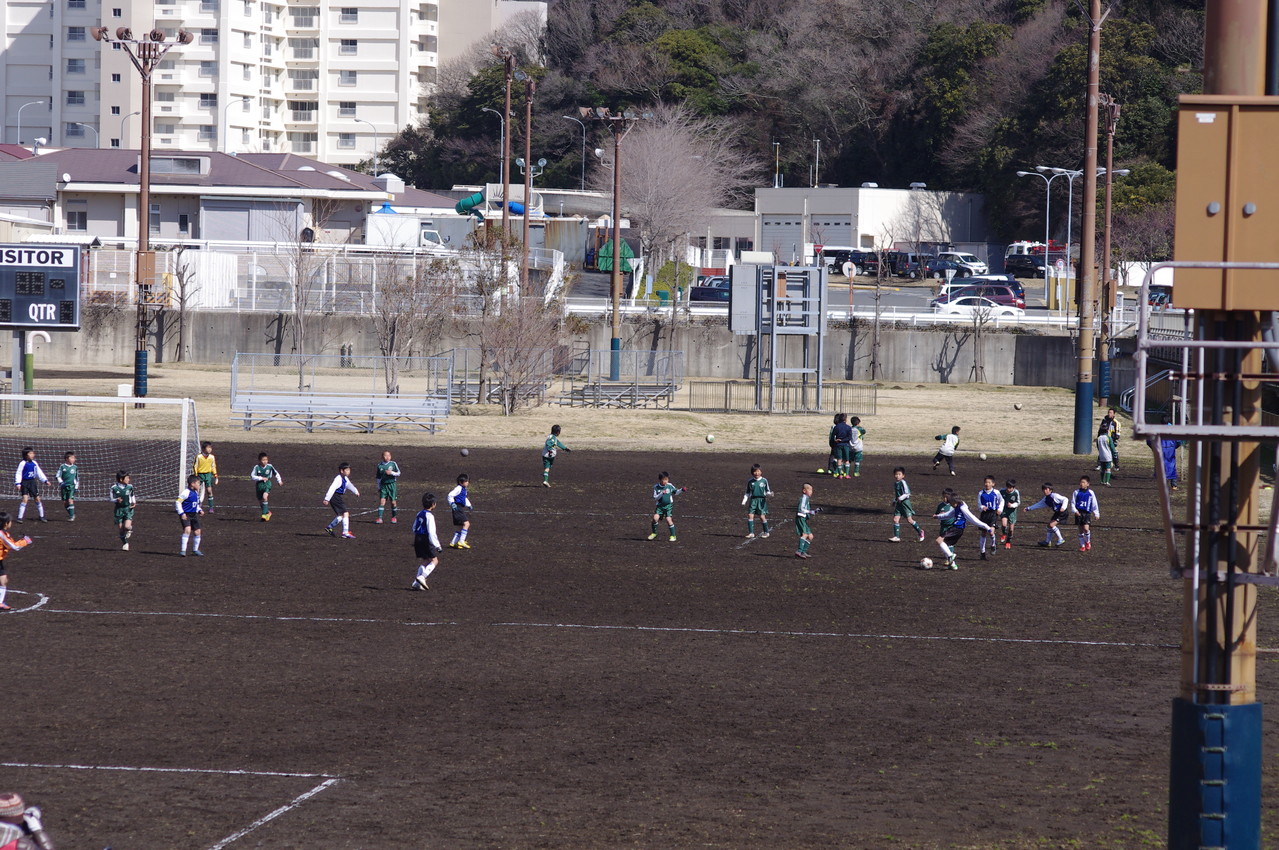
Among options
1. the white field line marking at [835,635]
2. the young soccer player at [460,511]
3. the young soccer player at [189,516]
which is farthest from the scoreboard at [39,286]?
the white field line marking at [835,635]

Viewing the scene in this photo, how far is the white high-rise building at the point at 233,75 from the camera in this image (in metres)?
95.6

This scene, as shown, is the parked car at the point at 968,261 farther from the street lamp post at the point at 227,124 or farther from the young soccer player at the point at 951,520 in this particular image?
the young soccer player at the point at 951,520

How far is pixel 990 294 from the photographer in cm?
6266

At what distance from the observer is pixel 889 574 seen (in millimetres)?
18984

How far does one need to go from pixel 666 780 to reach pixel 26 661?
7.12m

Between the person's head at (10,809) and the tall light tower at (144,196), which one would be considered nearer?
the person's head at (10,809)

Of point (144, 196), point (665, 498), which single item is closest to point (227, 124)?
point (144, 196)

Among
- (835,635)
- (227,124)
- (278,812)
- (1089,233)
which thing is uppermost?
(227,124)

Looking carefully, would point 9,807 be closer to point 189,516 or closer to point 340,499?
point 189,516

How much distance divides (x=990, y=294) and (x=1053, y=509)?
44.0 meters

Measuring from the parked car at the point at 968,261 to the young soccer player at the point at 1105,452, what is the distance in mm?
47198

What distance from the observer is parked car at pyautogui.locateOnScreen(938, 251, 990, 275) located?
244 feet

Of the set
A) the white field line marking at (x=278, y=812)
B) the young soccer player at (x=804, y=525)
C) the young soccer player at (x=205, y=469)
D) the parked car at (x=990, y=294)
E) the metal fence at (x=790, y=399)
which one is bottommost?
the white field line marking at (x=278, y=812)

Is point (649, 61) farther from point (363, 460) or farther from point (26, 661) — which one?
A: point (26, 661)
